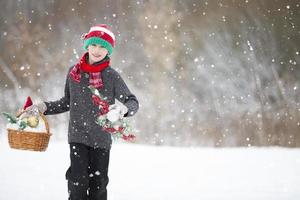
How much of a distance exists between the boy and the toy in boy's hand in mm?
106

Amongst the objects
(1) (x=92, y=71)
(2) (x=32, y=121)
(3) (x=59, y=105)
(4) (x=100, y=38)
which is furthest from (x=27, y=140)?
(4) (x=100, y=38)

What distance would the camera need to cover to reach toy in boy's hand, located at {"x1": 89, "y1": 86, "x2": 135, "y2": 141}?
3.18 meters

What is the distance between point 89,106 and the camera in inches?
137

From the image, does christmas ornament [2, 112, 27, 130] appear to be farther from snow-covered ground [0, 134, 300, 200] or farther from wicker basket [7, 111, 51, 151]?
snow-covered ground [0, 134, 300, 200]

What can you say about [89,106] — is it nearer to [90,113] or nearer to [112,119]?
[90,113]

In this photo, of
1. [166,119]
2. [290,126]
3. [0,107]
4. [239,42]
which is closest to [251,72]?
[239,42]

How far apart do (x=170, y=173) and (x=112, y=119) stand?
3429 millimetres

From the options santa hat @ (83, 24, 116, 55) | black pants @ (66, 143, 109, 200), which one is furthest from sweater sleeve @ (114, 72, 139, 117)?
black pants @ (66, 143, 109, 200)

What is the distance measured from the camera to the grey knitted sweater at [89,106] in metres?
3.42

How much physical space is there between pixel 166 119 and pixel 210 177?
3515mm

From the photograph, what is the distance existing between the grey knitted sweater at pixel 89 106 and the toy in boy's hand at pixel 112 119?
0.35 ft

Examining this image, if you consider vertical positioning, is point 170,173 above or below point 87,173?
above

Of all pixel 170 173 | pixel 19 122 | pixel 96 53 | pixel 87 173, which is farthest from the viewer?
pixel 170 173

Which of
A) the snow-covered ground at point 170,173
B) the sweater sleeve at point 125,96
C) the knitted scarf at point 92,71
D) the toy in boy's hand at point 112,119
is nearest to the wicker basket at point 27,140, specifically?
the knitted scarf at point 92,71
